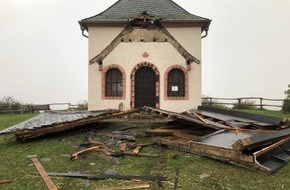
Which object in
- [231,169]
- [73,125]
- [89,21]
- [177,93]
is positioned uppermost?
[89,21]

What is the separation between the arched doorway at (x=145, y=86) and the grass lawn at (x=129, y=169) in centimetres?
725

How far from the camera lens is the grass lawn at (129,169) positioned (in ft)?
21.6

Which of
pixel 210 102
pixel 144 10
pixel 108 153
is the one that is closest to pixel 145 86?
pixel 144 10

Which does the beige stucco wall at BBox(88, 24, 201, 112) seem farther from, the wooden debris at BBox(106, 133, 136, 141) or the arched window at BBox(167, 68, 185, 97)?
the wooden debris at BBox(106, 133, 136, 141)

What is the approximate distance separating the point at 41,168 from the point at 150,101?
33.5 ft

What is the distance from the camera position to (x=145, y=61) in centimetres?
1722

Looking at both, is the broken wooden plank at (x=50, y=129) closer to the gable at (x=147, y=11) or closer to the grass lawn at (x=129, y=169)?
the grass lawn at (x=129, y=169)

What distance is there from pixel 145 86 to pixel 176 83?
69.2 inches

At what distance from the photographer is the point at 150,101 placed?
685 inches

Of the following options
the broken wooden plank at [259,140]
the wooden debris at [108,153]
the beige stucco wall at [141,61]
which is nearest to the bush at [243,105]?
the beige stucco wall at [141,61]

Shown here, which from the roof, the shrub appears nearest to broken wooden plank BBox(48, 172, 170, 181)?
the roof

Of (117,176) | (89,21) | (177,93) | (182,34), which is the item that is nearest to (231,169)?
(117,176)

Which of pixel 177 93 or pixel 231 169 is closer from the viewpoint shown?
pixel 231 169

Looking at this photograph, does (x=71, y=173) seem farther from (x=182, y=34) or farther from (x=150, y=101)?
(x=182, y=34)
